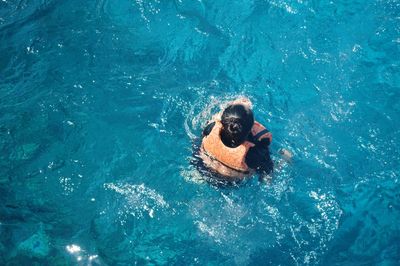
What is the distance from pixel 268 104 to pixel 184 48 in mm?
2164

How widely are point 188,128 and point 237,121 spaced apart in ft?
6.93

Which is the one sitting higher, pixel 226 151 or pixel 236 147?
pixel 236 147

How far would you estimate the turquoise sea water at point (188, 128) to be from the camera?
5371 millimetres

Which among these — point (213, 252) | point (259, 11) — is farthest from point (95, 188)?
point (259, 11)

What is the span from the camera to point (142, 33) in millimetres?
7402

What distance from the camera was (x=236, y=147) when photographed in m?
4.59

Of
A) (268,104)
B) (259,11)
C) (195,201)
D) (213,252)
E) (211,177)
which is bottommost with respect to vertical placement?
(213,252)

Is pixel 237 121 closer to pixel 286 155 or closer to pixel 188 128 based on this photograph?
pixel 286 155

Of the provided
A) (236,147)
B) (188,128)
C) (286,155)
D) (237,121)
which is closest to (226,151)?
(236,147)

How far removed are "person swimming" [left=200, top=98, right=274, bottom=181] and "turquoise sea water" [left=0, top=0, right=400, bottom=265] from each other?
1.68 feet

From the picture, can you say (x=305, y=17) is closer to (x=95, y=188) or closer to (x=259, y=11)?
(x=259, y=11)

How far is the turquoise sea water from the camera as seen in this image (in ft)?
17.6

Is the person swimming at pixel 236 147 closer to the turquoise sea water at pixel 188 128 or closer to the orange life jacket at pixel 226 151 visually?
the orange life jacket at pixel 226 151

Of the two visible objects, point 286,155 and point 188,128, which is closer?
point 286,155
